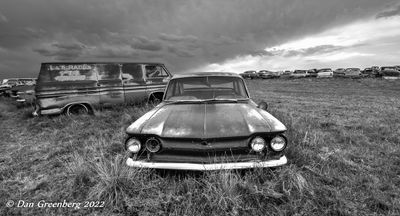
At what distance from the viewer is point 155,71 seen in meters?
7.95

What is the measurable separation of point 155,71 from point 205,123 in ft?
19.1

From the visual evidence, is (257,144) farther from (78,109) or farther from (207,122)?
(78,109)

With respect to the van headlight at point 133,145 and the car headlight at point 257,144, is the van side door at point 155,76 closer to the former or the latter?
the van headlight at point 133,145

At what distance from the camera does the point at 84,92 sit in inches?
264

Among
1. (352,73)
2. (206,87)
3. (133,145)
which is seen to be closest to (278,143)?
(133,145)

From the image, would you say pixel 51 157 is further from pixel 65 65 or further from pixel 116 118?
pixel 65 65

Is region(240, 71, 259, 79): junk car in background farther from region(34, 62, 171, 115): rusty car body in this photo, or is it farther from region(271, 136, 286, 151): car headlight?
region(271, 136, 286, 151): car headlight

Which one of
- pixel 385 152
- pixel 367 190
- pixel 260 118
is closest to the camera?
pixel 367 190

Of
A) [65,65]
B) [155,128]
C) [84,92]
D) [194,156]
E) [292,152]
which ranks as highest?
[65,65]

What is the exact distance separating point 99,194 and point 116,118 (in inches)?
169

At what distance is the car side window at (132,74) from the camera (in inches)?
286

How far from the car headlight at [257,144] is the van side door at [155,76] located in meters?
5.95

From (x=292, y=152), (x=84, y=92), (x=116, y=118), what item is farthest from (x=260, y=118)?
(x=84, y=92)

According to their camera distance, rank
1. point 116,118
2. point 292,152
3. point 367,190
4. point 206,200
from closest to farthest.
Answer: point 206,200 < point 367,190 < point 292,152 < point 116,118
